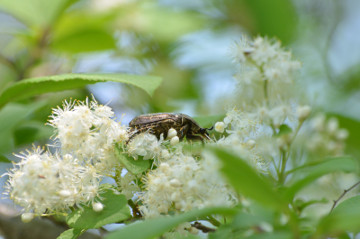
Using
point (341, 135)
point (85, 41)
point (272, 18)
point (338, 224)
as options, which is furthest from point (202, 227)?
point (272, 18)

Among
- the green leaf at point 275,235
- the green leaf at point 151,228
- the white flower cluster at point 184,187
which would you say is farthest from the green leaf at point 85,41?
the green leaf at point 275,235

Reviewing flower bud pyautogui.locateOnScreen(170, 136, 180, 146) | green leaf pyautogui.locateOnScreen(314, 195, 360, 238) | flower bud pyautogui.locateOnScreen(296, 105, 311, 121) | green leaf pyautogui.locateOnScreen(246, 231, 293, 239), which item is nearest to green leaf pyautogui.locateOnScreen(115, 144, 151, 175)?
flower bud pyautogui.locateOnScreen(170, 136, 180, 146)

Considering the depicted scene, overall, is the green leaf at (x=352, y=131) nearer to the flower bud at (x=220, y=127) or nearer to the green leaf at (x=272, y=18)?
the green leaf at (x=272, y=18)

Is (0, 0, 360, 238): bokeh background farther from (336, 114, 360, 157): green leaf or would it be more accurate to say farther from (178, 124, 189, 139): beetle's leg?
(178, 124, 189, 139): beetle's leg

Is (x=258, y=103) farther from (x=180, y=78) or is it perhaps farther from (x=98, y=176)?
(x=180, y=78)

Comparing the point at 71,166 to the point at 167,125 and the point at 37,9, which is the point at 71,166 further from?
the point at 37,9

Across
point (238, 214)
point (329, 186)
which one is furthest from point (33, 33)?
point (238, 214)
